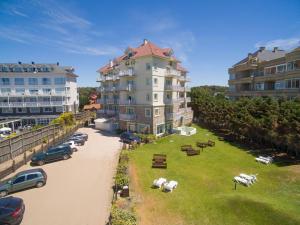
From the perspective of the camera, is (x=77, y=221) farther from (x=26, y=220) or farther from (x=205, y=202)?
(x=205, y=202)

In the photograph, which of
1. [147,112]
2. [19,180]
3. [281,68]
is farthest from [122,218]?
[281,68]

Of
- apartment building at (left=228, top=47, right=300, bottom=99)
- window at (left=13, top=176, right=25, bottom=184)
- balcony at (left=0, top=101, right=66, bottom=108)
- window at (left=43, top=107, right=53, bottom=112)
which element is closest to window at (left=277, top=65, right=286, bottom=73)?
apartment building at (left=228, top=47, right=300, bottom=99)

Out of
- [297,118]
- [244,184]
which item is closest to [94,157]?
[244,184]

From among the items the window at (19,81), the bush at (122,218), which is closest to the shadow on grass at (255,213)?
the bush at (122,218)

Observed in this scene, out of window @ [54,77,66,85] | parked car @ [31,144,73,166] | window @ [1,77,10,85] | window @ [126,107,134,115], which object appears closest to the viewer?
parked car @ [31,144,73,166]

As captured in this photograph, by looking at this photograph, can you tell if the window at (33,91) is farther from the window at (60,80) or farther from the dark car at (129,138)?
the dark car at (129,138)

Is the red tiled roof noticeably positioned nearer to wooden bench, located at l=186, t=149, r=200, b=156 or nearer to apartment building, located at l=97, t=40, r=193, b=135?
apartment building, located at l=97, t=40, r=193, b=135
